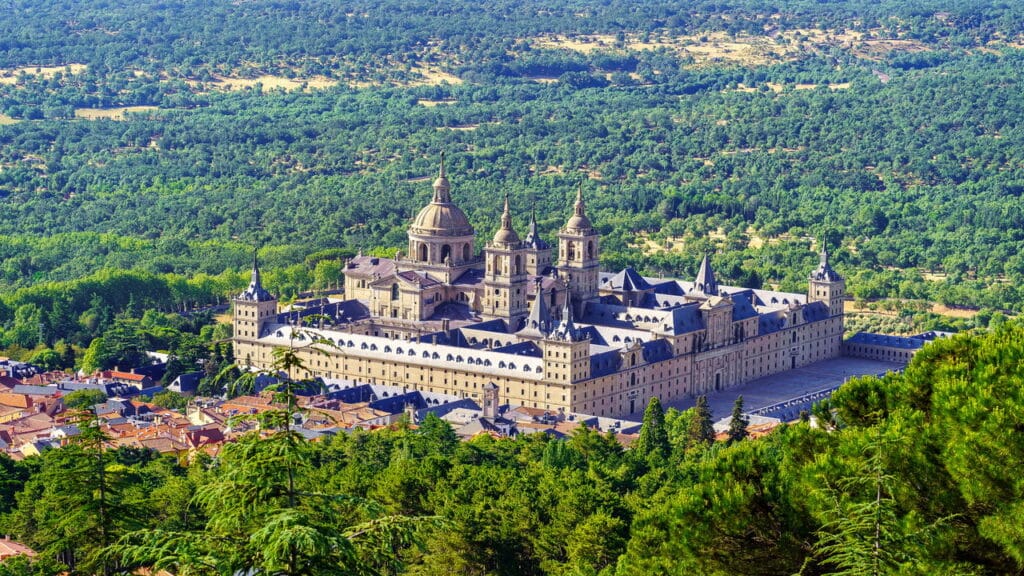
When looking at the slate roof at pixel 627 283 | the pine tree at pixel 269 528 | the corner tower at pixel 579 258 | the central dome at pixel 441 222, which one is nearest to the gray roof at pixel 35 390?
the central dome at pixel 441 222

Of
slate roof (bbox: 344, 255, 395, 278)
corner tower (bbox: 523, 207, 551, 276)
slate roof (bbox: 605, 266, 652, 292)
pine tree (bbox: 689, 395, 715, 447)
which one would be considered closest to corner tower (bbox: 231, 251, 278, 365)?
slate roof (bbox: 344, 255, 395, 278)

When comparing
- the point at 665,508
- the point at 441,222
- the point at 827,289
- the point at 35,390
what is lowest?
the point at 35,390

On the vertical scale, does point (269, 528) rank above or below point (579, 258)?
below

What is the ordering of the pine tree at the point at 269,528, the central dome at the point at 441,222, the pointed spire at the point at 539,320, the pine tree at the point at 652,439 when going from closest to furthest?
the pine tree at the point at 269,528 → the pine tree at the point at 652,439 → the pointed spire at the point at 539,320 → the central dome at the point at 441,222

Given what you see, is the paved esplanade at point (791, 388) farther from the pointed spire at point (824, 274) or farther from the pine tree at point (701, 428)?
the pine tree at point (701, 428)

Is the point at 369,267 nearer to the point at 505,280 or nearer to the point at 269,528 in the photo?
the point at 505,280

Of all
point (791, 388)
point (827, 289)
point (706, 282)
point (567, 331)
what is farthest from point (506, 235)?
point (827, 289)

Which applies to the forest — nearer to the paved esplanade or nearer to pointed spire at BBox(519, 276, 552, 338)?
the paved esplanade

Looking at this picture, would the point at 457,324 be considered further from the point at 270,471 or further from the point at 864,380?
the point at 270,471
